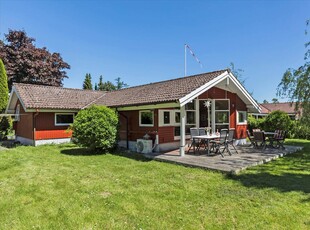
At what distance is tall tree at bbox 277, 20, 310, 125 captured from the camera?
38.8 feet

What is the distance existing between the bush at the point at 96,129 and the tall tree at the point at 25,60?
21.5 metres

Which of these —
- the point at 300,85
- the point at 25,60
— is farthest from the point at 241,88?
the point at 25,60

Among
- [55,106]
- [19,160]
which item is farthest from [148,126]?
[55,106]

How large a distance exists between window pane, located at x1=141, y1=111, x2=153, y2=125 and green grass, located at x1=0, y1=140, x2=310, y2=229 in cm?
375

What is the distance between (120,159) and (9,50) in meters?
26.9

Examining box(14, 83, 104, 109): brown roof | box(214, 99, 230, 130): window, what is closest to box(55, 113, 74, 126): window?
box(14, 83, 104, 109): brown roof

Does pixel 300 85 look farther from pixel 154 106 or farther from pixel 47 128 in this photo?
pixel 47 128

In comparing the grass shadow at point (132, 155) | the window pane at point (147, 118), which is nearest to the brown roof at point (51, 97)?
the grass shadow at point (132, 155)

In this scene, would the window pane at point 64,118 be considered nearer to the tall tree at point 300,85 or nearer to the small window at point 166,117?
the small window at point 166,117

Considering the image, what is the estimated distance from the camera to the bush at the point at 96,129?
10695mm

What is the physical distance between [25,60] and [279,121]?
3080 cm

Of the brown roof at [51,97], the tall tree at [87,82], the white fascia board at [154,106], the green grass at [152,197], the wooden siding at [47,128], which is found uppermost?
the tall tree at [87,82]

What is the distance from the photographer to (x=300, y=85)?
1209 centimetres

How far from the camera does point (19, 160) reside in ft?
30.9
